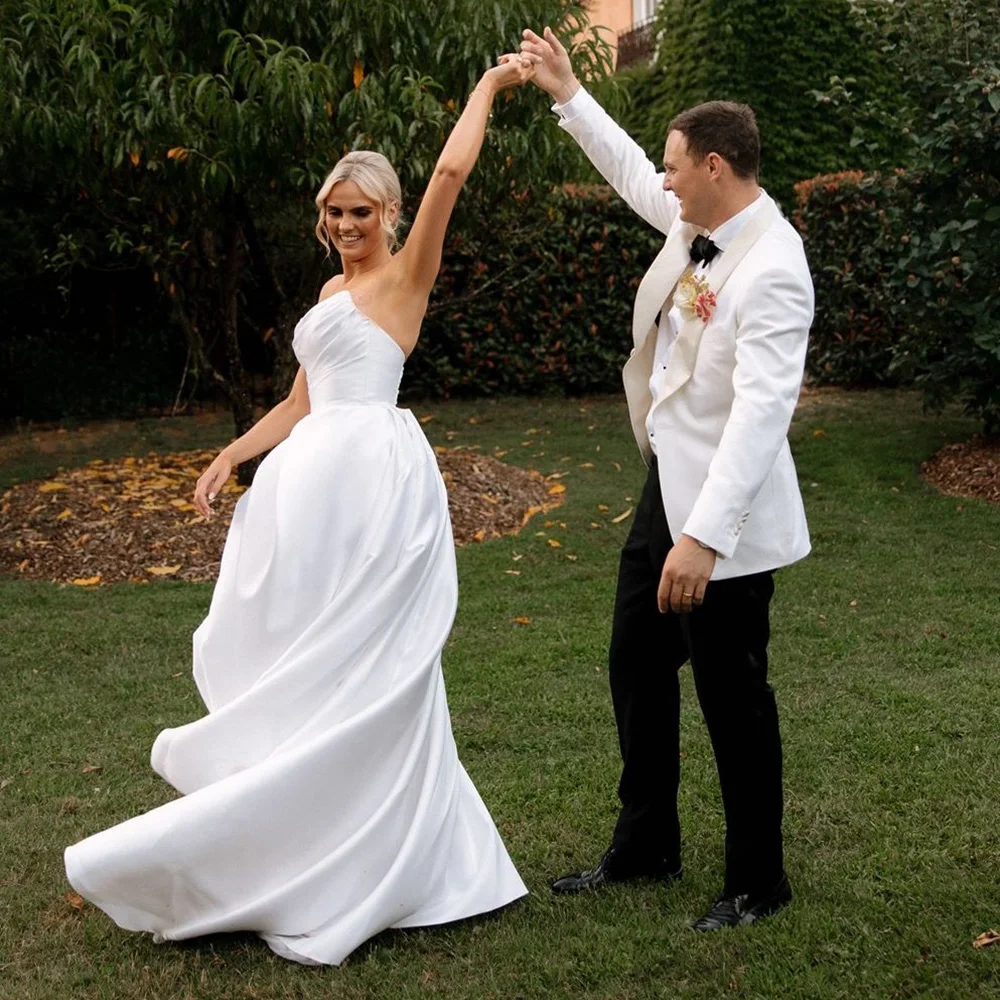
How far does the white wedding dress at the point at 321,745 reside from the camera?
3404 millimetres

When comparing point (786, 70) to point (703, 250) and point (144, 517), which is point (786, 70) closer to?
point (144, 517)

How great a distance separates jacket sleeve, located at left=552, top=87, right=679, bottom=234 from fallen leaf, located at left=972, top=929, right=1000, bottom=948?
211 centimetres

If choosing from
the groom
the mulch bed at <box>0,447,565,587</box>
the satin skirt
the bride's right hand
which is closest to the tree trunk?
the mulch bed at <box>0,447,565,587</box>

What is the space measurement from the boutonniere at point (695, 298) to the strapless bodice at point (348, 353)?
2.83 ft

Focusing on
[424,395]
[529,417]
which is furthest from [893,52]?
[424,395]

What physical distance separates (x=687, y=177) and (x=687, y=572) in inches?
39.8

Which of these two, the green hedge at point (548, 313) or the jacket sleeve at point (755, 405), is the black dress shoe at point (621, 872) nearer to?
the jacket sleeve at point (755, 405)

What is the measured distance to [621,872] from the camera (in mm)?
3916

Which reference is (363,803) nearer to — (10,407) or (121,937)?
(121,937)

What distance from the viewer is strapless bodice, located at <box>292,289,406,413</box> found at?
3820 millimetres

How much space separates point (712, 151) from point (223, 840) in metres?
2.11

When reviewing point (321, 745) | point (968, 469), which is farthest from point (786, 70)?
point (321, 745)

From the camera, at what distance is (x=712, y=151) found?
339cm

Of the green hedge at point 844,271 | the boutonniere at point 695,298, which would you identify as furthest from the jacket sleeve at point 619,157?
the green hedge at point 844,271
